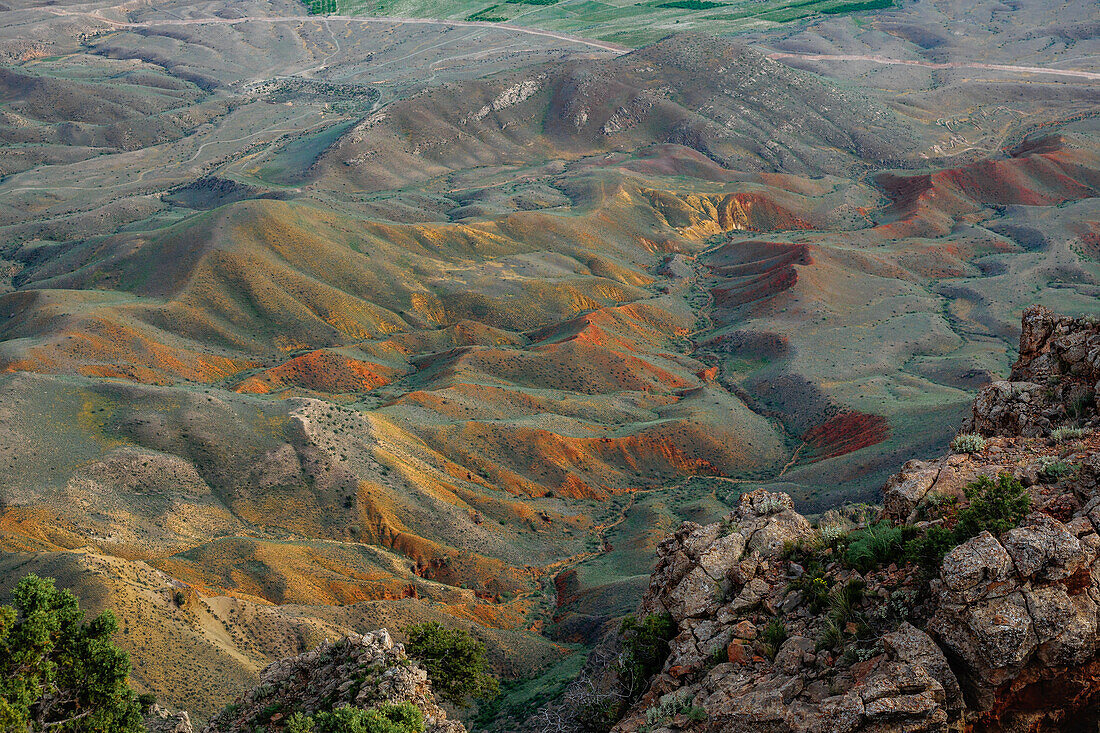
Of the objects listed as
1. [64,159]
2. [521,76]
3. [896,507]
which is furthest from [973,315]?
[64,159]

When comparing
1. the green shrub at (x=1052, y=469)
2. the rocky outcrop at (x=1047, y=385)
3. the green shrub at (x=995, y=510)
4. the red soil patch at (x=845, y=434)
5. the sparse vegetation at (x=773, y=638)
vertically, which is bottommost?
the red soil patch at (x=845, y=434)

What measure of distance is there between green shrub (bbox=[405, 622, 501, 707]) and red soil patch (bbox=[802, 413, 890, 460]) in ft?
149

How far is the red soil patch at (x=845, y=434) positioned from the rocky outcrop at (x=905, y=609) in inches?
2065

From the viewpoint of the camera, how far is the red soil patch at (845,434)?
242 feet

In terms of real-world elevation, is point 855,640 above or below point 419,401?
above

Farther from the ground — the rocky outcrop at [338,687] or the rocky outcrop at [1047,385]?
the rocky outcrop at [1047,385]

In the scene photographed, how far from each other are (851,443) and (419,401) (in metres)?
41.2

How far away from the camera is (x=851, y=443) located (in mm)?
75375

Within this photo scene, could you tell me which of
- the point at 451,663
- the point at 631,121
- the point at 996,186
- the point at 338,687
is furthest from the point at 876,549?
the point at 631,121

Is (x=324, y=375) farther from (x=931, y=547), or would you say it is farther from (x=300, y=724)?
(x=931, y=547)

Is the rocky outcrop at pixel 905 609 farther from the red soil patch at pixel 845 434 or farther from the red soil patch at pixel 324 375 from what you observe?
the red soil patch at pixel 324 375

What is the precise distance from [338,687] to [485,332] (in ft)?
262

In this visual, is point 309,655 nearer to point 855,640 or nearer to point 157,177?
point 855,640

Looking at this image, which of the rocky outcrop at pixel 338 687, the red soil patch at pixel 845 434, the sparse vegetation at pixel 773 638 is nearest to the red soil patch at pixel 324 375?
the red soil patch at pixel 845 434
